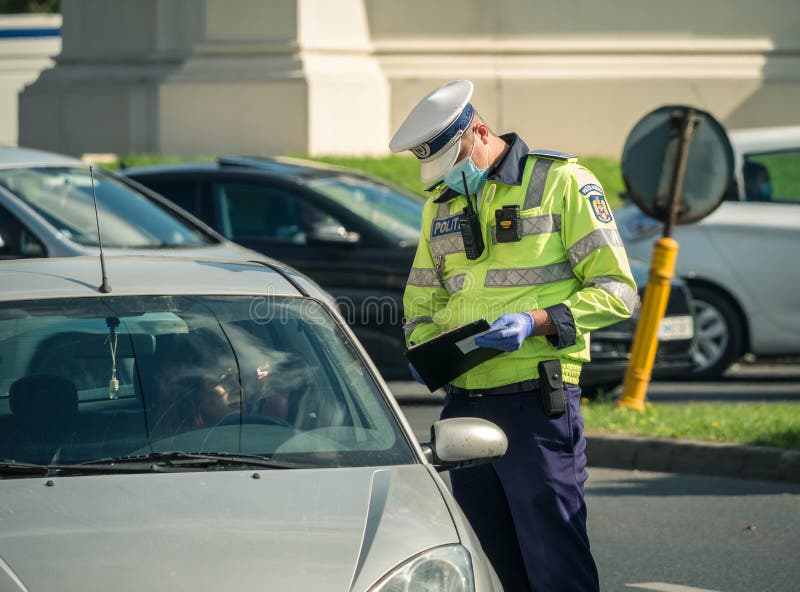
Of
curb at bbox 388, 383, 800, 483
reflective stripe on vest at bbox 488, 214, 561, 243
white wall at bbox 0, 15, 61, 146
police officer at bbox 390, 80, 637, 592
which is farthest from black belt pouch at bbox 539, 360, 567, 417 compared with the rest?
white wall at bbox 0, 15, 61, 146

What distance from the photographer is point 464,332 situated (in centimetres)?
404

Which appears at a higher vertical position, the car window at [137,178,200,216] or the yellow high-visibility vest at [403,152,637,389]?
the yellow high-visibility vest at [403,152,637,389]

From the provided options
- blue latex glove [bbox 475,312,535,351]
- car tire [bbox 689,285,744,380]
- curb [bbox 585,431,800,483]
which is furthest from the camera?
car tire [bbox 689,285,744,380]

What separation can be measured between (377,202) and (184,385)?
6.14 m

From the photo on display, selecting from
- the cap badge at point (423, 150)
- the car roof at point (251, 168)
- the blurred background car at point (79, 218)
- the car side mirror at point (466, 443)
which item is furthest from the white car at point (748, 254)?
the car side mirror at point (466, 443)

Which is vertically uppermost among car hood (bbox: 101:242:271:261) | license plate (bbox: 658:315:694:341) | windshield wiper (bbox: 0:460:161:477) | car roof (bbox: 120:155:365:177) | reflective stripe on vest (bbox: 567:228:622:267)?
reflective stripe on vest (bbox: 567:228:622:267)

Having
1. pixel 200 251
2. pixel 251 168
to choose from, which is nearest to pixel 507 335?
pixel 200 251

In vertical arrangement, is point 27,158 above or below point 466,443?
above

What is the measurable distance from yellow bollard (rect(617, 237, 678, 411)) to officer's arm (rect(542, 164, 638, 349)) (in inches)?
168

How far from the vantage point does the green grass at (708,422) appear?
7688mm

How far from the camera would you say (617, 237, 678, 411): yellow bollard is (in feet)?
27.5

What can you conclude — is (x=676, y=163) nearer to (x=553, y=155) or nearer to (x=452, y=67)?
(x=553, y=155)

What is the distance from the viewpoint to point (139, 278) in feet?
14.3

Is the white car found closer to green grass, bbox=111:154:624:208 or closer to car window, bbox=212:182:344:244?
car window, bbox=212:182:344:244
